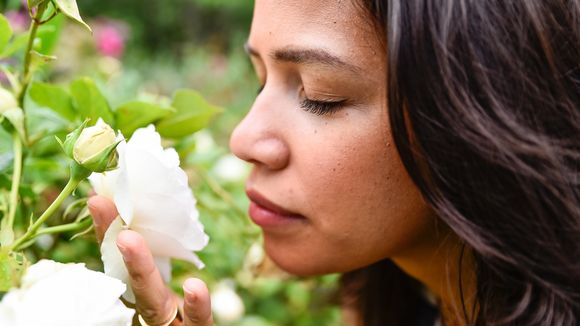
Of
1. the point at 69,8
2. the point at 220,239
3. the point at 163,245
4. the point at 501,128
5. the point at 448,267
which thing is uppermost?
the point at 69,8

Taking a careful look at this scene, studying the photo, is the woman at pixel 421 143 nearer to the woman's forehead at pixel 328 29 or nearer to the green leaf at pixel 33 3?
the woman's forehead at pixel 328 29

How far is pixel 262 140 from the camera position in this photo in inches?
34.0

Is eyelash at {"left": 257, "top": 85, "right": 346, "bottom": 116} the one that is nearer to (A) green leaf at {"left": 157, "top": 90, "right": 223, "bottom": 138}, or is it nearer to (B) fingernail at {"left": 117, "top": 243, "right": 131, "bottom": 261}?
(A) green leaf at {"left": 157, "top": 90, "right": 223, "bottom": 138}

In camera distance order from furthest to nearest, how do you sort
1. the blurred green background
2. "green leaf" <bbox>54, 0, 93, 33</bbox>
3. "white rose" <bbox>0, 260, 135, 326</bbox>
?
the blurred green background < "green leaf" <bbox>54, 0, 93, 33</bbox> < "white rose" <bbox>0, 260, 135, 326</bbox>

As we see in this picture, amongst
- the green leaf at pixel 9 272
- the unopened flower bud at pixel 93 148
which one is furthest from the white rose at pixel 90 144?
the green leaf at pixel 9 272

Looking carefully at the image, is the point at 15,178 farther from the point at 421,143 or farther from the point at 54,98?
the point at 421,143

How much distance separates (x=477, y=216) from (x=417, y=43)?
22cm

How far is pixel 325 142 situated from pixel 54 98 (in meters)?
0.34

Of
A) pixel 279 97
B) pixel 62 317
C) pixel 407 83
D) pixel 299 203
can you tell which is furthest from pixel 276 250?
pixel 62 317

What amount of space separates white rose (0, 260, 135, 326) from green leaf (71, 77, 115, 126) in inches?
12.2

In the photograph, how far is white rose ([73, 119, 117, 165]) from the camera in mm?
613

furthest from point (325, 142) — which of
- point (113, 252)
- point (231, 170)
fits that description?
point (231, 170)

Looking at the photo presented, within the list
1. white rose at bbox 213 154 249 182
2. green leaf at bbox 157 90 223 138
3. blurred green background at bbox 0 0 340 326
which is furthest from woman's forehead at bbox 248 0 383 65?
white rose at bbox 213 154 249 182

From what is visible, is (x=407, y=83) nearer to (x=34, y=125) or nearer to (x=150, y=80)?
(x=34, y=125)
